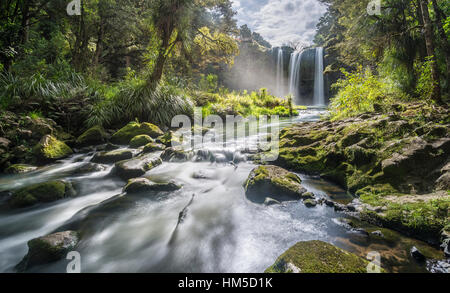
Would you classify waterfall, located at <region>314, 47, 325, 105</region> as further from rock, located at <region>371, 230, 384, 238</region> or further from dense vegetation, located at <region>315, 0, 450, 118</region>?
rock, located at <region>371, 230, 384, 238</region>

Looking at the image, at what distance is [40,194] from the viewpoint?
311 centimetres

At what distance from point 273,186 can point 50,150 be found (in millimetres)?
5322

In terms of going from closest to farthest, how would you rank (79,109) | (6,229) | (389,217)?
(389,217)
(6,229)
(79,109)

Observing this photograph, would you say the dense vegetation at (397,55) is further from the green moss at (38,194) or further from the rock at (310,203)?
the green moss at (38,194)

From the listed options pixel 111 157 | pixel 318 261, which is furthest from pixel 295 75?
pixel 318 261

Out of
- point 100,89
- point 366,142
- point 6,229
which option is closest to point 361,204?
→ point 366,142

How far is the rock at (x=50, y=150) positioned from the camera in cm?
485

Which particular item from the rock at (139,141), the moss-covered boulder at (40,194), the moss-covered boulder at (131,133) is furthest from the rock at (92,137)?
the moss-covered boulder at (40,194)

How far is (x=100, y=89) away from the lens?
8273mm

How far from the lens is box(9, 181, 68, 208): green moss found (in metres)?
2.99

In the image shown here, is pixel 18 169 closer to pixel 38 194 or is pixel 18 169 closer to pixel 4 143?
pixel 4 143
